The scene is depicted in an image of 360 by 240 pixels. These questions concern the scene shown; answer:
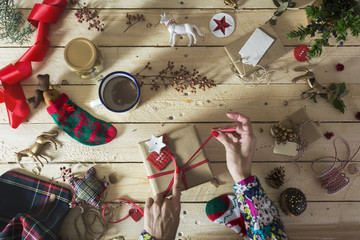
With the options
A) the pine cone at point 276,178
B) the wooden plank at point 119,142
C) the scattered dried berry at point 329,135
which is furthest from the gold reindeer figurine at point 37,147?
the scattered dried berry at point 329,135

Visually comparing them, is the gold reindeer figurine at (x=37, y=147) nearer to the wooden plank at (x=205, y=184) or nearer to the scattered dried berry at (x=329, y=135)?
the wooden plank at (x=205, y=184)

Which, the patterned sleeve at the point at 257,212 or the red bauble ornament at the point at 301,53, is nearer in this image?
the patterned sleeve at the point at 257,212

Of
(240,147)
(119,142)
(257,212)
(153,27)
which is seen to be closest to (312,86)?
(240,147)

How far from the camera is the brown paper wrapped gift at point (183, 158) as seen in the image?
862mm

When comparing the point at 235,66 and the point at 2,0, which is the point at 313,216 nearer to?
the point at 235,66

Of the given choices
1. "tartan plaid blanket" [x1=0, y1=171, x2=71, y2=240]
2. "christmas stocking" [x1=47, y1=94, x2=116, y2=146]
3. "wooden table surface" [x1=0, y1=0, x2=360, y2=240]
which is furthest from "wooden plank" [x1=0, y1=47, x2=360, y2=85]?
"tartan plaid blanket" [x1=0, y1=171, x2=71, y2=240]

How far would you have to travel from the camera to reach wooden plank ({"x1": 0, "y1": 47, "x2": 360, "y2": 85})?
0.97 m

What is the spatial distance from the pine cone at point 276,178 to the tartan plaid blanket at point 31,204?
2.56 feet

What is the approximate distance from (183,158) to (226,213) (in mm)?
284

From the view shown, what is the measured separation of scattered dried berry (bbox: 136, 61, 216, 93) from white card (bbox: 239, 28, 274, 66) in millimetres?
164

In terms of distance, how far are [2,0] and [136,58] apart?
0.56 metres

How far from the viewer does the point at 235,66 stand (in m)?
0.96

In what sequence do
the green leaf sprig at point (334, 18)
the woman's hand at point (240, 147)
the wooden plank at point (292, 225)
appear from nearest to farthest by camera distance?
the green leaf sprig at point (334, 18) → the woman's hand at point (240, 147) → the wooden plank at point (292, 225)

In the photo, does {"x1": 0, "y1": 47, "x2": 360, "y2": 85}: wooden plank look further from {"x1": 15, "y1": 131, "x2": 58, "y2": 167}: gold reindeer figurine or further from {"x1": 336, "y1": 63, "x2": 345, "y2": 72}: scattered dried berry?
{"x1": 15, "y1": 131, "x2": 58, "y2": 167}: gold reindeer figurine
